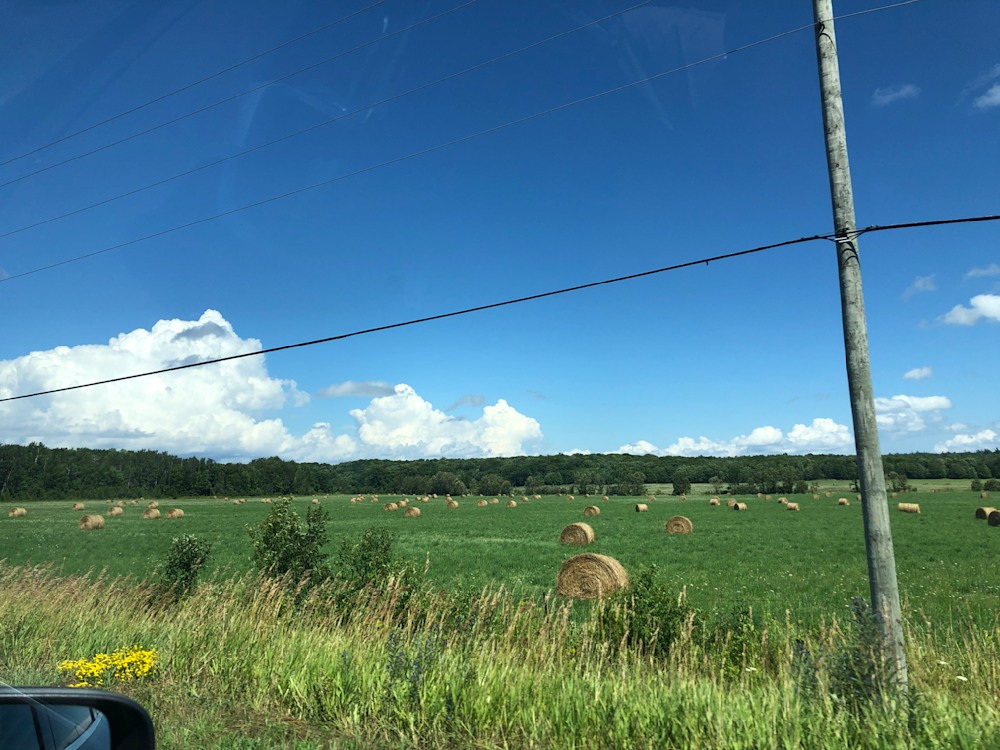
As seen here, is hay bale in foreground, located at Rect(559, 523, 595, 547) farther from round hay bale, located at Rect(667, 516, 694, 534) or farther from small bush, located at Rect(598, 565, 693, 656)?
small bush, located at Rect(598, 565, 693, 656)

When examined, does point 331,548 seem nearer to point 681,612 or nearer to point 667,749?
point 681,612

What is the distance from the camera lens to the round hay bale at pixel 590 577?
19.7 meters

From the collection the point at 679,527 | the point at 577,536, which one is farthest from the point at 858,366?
the point at 679,527

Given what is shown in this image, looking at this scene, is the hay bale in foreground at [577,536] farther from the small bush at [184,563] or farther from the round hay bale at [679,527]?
the small bush at [184,563]

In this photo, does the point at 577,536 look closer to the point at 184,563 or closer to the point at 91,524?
the point at 184,563

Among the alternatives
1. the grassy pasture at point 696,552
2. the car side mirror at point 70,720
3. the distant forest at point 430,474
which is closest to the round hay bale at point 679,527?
the grassy pasture at point 696,552

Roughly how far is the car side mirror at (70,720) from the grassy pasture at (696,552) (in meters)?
9.82

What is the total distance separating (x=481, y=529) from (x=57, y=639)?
36.8 meters

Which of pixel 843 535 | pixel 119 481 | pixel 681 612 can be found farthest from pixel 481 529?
pixel 119 481

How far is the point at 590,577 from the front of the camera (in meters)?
20.1

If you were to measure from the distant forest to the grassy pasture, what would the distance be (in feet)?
220

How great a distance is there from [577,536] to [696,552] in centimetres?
710

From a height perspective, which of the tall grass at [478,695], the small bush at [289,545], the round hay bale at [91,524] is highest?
the small bush at [289,545]

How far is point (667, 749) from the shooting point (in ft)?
15.2
